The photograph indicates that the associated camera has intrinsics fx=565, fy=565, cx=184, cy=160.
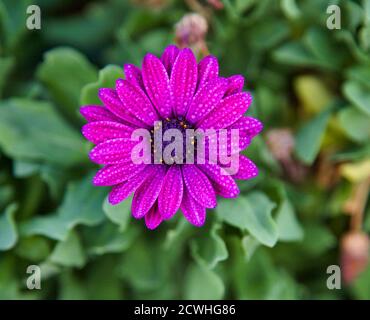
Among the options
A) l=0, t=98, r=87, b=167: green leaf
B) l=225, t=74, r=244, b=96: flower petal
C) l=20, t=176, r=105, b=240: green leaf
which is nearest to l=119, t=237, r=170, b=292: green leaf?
l=20, t=176, r=105, b=240: green leaf

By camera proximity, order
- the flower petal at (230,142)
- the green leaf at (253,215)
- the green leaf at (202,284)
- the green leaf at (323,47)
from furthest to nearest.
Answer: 1. the green leaf at (323,47)
2. the green leaf at (202,284)
3. the green leaf at (253,215)
4. the flower petal at (230,142)

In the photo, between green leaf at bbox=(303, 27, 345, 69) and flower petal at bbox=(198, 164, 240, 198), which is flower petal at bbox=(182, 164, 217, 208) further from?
green leaf at bbox=(303, 27, 345, 69)

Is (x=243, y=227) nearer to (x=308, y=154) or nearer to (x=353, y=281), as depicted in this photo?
(x=308, y=154)

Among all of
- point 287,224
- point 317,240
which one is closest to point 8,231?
point 287,224

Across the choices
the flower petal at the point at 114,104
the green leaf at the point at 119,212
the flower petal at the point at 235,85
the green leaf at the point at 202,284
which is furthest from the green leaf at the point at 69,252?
the flower petal at the point at 235,85

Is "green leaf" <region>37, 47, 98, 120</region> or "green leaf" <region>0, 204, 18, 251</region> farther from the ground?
"green leaf" <region>37, 47, 98, 120</region>

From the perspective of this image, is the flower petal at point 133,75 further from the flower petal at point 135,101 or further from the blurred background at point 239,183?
the blurred background at point 239,183

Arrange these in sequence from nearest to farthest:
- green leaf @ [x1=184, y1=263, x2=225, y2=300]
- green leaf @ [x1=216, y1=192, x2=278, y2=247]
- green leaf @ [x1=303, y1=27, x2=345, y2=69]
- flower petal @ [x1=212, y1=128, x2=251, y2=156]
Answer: flower petal @ [x1=212, y1=128, x2=251, y2=156] → green leaf @ [x1=216, y1=192, x2=278, y2=247] → green leaf @ [x1=184, y1=263, x2=225, y2=300] → green leaf @ [x1=303, y1=27, x2=345, y2=69]

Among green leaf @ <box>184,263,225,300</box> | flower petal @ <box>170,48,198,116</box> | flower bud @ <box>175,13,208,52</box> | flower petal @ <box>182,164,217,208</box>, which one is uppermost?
flower bud @ <box>175,13,208,52</box>
